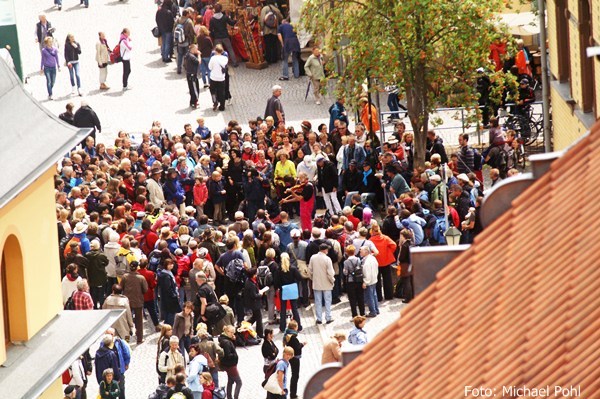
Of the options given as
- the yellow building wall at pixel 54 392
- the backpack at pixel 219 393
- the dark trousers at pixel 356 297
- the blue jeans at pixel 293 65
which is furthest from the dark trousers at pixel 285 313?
the blue jeans at pixel 293 65

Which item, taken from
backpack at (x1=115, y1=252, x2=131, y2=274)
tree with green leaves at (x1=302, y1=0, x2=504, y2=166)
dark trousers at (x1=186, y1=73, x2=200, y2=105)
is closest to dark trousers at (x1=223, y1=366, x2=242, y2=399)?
backpack at (x1=115, y1=252, x2=131, y2=274)

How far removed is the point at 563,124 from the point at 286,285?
5.09 metres

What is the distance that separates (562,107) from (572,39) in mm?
1456

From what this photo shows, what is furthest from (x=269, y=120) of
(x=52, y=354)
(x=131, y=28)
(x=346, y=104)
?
(x=52, y=354)

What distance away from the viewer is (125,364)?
22.8m

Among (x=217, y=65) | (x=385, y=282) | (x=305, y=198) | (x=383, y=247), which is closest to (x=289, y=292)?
(x=383, y=247)

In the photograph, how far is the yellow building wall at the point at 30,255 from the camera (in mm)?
13203

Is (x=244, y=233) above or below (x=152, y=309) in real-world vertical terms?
above

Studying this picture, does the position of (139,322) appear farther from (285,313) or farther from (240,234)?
(240,234)

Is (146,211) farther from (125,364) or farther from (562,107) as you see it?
(562,107)

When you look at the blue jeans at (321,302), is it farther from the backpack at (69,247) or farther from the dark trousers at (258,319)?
the backpack at (69,247)

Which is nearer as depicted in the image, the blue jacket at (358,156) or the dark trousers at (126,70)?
the blue jacket at (358,156)

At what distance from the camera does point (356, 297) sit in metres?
25.5

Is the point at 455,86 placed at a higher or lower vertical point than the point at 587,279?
lower
